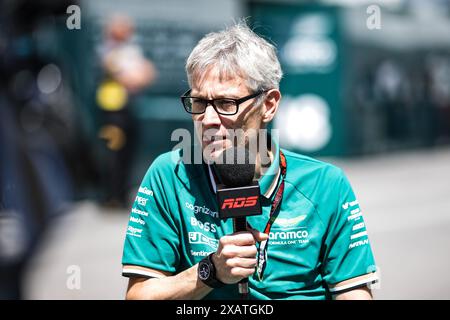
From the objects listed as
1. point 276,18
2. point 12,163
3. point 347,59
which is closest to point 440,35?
point 347,59

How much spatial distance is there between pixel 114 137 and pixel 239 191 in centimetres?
794

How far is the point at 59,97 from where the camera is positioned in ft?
33.5

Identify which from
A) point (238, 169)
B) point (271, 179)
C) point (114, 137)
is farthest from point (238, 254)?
point (114, 137)

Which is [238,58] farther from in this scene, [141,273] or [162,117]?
[162,117]

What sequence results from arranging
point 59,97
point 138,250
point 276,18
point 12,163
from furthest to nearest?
point 276,18
point 59,97
point 12,163
point 138,250

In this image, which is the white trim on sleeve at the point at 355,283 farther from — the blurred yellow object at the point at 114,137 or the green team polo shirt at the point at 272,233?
the blurred yellow object at the point at 114,137

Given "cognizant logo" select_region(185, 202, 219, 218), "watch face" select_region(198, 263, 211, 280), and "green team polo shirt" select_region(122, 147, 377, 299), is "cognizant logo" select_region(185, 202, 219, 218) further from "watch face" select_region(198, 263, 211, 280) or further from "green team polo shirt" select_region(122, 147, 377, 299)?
"watch face" select_region(198, 263, 211, 280)

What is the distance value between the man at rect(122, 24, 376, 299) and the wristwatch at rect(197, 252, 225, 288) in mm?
81

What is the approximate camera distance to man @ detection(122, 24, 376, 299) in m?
2.89

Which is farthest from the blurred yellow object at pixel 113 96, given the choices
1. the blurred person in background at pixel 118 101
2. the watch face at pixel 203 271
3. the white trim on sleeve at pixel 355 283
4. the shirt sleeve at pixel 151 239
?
the watch face at pixel 203 271

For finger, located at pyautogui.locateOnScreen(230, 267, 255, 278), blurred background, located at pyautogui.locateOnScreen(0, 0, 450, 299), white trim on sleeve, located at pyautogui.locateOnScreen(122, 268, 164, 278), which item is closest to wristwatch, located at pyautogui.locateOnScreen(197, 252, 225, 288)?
finger, located at pyautogui.locateOnScreen(230, 267, 255, 278)

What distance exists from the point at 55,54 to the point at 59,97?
28.5 inches

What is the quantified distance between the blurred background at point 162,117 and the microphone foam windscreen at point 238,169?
0.82 metres

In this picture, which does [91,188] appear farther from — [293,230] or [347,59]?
[293,230]
